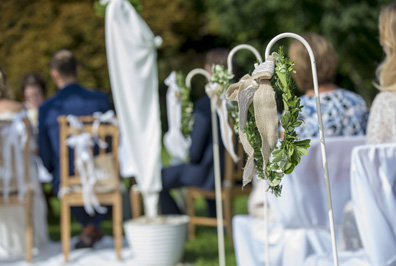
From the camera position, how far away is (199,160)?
603cm

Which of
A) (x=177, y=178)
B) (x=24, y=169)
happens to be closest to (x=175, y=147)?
(x=177, y=178)

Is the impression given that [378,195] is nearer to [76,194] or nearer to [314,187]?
[314,187]

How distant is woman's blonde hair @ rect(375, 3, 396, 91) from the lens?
3.59 m

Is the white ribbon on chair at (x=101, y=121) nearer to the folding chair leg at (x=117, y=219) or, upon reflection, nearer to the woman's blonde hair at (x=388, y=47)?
the folding chair leg at (x=117, y=219)

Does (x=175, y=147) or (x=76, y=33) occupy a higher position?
(x=76, y=33)

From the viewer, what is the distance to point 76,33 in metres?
19.0

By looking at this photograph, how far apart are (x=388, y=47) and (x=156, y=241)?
2.26 metres

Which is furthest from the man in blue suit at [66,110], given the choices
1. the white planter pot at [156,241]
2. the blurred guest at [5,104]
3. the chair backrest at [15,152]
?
the white planter pot at [156,241]

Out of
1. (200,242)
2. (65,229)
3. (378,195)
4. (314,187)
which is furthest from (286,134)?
(200,242)

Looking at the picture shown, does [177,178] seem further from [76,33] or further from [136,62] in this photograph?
[76,33]

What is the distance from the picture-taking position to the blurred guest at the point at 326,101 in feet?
13.9

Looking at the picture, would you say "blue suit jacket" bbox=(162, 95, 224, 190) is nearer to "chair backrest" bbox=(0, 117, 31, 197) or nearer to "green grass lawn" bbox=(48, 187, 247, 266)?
"green grass lawn" bbox=(48, 187, 247, 266)

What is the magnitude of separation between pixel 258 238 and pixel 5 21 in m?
14.0

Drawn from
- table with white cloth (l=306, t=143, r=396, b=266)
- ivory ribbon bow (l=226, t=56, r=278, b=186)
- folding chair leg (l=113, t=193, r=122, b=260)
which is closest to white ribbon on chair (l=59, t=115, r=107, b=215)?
folding chair leg (l=113, t=193, r=122, b=260)
